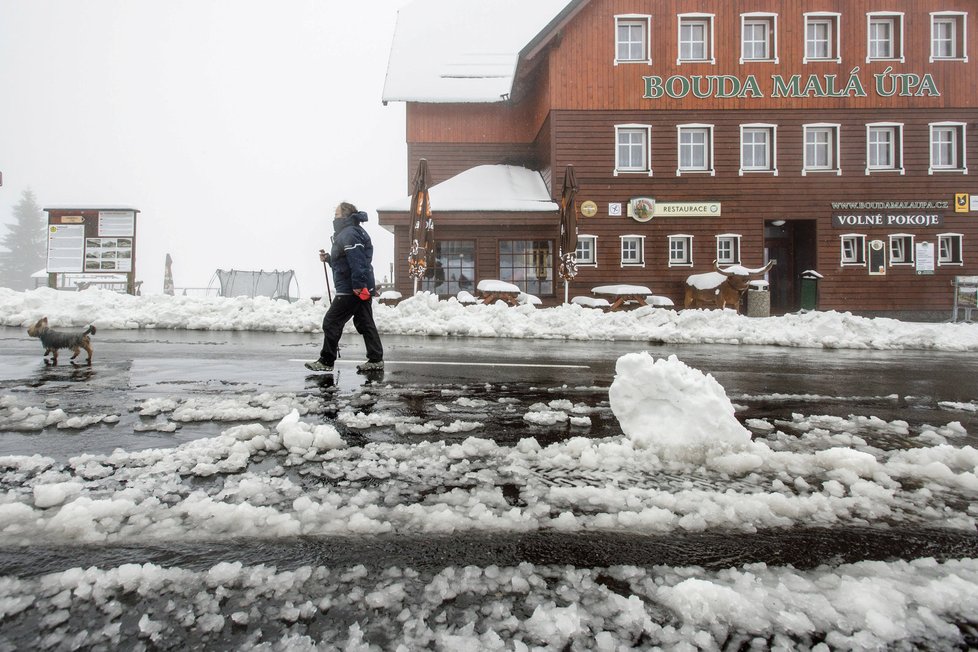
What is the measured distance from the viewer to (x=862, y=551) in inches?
78.7

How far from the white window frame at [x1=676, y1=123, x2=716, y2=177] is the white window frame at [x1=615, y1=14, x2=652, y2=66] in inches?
105

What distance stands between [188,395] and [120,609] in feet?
11.6

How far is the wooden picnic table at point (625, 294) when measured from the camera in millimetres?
17969

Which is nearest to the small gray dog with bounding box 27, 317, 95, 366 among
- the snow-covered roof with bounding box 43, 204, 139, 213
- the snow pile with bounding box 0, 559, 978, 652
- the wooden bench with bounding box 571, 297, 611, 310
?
the snow pile with bounding box 0, 559, 978, 652

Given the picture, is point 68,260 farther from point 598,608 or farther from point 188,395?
point 598,608

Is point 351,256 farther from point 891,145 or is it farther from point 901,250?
point 891,145

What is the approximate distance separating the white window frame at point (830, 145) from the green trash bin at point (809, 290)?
3.66 metres

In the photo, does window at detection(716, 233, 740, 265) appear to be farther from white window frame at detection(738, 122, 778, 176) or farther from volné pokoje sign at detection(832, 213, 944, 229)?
volné pokoje sign at detection(832, 213, 944, 229)

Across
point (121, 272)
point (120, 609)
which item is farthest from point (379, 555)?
point (121, 272)

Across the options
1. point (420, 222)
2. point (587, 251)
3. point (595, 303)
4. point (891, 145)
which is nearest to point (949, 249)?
point (891, 145)

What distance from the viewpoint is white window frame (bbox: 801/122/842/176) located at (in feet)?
66.1

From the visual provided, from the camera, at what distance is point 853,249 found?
20422 millimetres

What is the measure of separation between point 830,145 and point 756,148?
2.64 metres

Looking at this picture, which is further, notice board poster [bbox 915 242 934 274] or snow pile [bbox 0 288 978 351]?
notice board poster [bbox 915 242 934 274]
